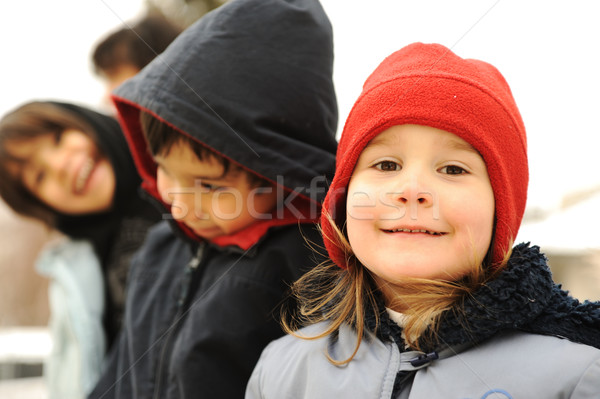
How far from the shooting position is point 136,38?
2811 mm

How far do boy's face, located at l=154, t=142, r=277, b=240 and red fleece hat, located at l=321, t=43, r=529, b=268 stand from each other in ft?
1.36

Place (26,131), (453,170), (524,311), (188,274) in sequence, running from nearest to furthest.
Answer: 1. (524,311)
2. (453,170)
3. (188,274)
4. (26,131)

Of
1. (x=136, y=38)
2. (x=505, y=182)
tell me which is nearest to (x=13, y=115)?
(x=136, y=38)

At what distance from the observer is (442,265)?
3.64ft

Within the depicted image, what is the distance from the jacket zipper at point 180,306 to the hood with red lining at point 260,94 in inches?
8.8

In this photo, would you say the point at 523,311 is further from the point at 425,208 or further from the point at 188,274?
the point at 188,274

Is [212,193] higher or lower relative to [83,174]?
higher

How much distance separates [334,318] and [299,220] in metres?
0.36

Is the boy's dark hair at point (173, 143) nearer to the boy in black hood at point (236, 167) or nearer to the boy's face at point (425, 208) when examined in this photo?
the boy in black hood at point (236, 167)

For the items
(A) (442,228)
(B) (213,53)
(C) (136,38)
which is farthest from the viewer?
(C) (136,38)

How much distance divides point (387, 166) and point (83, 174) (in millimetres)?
1691

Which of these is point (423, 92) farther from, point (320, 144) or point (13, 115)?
point (13, 115)

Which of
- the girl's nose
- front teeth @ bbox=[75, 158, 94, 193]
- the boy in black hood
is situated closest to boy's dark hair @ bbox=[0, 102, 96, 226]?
front teeth @ bbox=[75, 158, 94, 193]

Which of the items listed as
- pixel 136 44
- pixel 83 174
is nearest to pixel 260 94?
pixel 83 174
